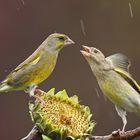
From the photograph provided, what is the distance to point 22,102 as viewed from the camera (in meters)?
5.41

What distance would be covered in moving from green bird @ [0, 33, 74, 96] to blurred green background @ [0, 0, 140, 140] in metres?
2.70

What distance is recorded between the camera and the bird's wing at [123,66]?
2181 mm

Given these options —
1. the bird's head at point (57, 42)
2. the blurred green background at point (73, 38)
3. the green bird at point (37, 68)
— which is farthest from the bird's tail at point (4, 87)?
the blurred green background at point (73, 38)

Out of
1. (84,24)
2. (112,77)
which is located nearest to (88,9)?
(84,24)

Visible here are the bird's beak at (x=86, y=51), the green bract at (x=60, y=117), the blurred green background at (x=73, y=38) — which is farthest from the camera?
the blurred green background at (x=73, y=38)

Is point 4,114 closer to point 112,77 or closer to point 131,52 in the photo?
point 131,52

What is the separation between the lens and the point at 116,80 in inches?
95.6

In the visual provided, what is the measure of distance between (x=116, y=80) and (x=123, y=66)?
231 millimetres

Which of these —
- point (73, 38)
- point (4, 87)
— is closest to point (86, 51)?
point (4, 87)

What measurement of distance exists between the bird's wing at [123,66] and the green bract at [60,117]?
0.53ft

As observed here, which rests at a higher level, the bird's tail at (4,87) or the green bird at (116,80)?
the bird's tail at (4,87)

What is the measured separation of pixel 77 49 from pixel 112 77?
11.4 ft

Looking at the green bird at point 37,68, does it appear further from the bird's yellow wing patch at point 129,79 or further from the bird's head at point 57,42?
the bird's yellow wing patch at point 129,79

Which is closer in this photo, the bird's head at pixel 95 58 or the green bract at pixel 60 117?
the green bract at pixel 60 117
